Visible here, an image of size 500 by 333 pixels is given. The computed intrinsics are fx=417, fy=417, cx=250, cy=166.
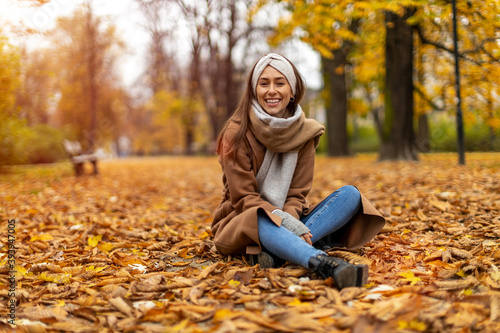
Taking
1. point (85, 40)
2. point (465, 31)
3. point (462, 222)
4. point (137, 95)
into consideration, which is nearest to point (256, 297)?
point (462, 222)

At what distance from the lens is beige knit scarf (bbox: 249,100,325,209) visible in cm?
277

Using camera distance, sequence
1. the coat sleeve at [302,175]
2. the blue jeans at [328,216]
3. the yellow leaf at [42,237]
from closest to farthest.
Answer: the blue jeans at [328,216]
the coat sleeve at [302,175]
the yellow leaf at [42,237]

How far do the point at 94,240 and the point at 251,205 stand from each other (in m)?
1.67

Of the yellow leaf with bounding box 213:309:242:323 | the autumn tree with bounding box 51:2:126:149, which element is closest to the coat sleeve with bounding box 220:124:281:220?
the yellow leaf with bounding box 213:309:242:323

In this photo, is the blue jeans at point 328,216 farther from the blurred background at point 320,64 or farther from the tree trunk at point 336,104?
the tree trunk at point 336,104

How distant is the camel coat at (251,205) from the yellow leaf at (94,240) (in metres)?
1.17

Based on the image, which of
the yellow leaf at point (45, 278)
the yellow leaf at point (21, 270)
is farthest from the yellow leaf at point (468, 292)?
the yellow leaf at point (21, 270)

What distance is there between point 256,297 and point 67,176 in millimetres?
8048

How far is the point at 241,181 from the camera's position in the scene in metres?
2.73

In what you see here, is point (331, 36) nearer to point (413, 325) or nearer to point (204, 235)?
point (204, 235)

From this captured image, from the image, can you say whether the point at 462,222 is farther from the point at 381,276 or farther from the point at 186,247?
the point at 186,247

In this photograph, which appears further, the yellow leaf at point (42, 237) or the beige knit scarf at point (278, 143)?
the yellow leaf at point (42, 237)

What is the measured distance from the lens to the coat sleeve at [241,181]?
2693mm

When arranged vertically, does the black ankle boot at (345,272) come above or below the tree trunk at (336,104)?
below
